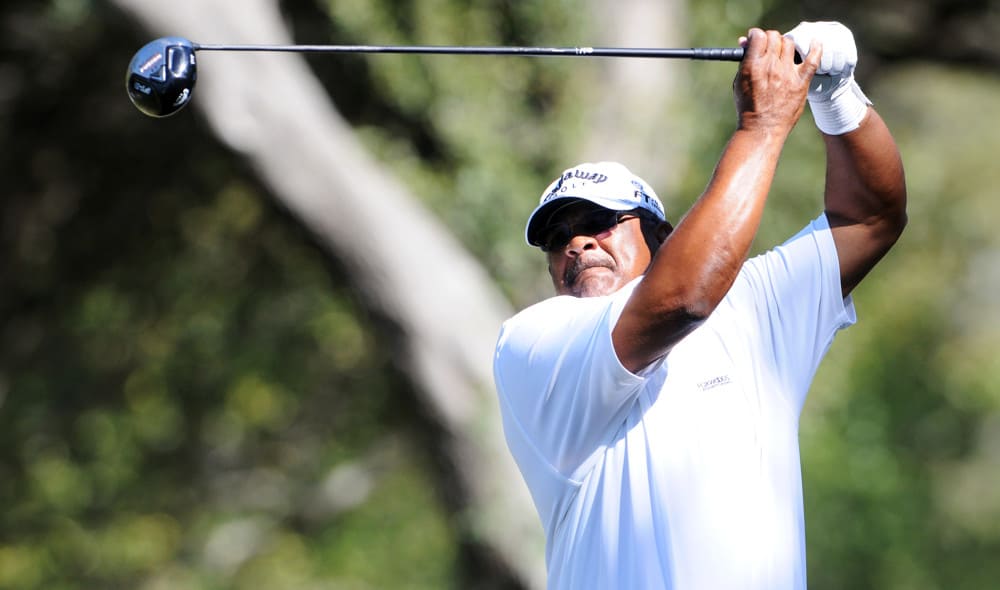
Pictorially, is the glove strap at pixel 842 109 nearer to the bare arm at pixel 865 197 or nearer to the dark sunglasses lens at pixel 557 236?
the bare arm at pixel 865 197

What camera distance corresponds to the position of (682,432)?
9.68 ft

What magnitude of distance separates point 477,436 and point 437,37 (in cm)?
252

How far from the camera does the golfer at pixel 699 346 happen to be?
2.82 metres

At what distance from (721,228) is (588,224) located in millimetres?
604

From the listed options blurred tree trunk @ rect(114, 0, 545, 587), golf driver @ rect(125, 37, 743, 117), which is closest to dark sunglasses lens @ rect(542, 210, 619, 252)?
golf driver @ rect(125, 37, 743, 117)

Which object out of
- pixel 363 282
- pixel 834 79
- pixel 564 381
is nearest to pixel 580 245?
pixel 564 381

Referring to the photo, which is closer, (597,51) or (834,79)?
(834,79)

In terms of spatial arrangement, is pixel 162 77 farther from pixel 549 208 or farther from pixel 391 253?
pixel 391 253

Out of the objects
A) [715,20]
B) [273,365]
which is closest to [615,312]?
[715,20]

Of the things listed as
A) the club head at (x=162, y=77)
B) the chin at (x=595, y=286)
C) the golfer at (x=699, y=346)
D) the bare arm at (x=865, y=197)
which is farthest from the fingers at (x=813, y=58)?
the club head at (x=162, y=77)

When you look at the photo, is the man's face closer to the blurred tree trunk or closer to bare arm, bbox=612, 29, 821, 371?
bare arm, bbox=612, 29, 821, 371

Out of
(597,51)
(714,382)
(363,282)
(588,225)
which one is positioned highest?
(363,282)

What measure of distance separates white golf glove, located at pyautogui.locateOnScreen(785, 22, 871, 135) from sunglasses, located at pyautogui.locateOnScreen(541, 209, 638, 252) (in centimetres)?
46

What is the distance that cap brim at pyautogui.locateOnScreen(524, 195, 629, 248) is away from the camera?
3303 mm
